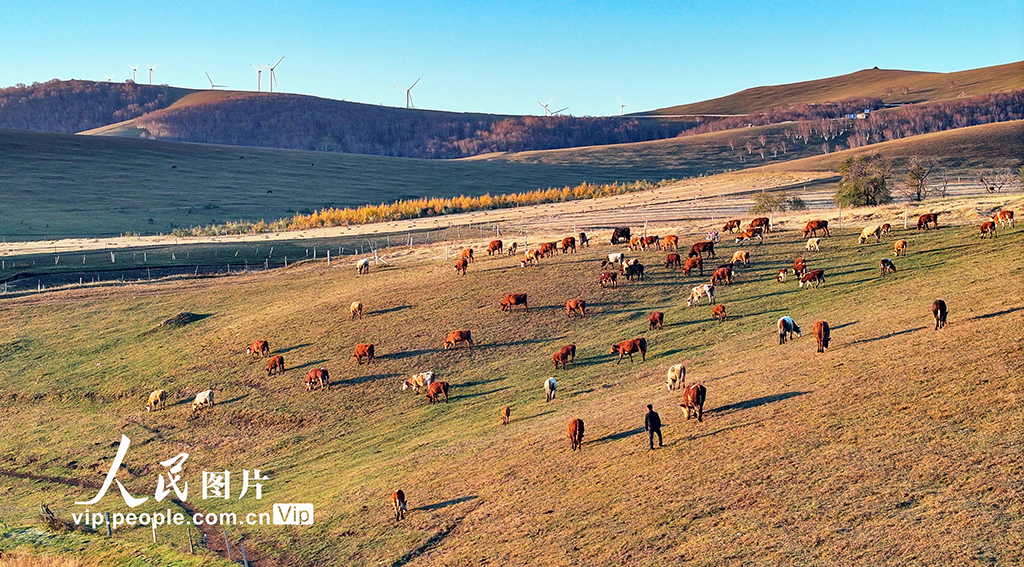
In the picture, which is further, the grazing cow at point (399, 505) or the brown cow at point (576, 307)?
the brown cow at point (576, 307)

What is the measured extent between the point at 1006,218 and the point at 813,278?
1248cm

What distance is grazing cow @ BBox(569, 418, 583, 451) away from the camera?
21297 millimetres

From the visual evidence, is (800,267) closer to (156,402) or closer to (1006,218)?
(1006,218)

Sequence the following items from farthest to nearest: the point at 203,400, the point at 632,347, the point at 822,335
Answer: the point at 203,400, the point at 632,347, the point at 822,335

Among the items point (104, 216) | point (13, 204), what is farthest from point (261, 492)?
point (13, 204)

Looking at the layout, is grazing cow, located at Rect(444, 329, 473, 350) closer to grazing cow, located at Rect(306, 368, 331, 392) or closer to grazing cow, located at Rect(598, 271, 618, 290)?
grazing cow, located at Rect(306, 368, 331, 392)

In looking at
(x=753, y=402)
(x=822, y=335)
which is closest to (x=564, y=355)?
(x=822, y=335)

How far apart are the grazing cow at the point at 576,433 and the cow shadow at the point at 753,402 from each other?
3.38 meters

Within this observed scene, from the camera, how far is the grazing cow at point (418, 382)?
31.0 meters

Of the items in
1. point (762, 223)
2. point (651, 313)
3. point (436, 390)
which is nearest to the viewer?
point (436, 390)

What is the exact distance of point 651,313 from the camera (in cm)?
3472

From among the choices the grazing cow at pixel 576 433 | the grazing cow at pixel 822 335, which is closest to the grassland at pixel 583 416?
the grazing cow at pixel 576 433

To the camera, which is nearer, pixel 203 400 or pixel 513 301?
pixel 203 400

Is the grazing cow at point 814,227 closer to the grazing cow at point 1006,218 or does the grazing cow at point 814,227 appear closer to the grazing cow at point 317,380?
the grazing cow at point 1006,218
